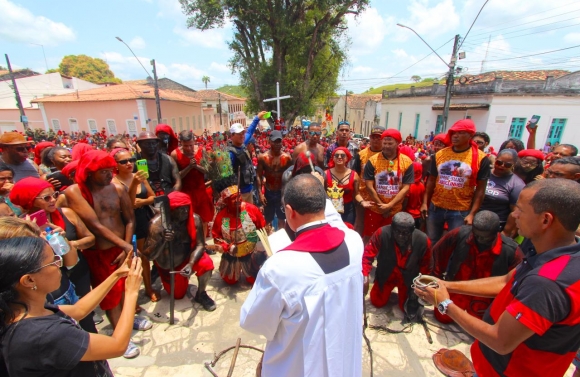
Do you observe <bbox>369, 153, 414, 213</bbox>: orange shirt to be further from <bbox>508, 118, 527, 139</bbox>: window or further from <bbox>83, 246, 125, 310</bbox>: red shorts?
<bbox>508, 118, 527, 139</bbox>: window

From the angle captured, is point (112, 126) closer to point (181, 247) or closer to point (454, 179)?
point (181, 247)

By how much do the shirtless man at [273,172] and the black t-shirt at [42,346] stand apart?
381 centimetres

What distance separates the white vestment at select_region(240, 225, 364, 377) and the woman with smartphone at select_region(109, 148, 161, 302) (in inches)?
99.0

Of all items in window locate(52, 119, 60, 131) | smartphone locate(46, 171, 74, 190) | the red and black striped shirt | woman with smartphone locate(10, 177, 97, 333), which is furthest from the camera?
window locate(52, 119, 60, 131)

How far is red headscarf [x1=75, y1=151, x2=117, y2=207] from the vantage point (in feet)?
9.16

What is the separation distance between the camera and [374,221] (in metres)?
4.33

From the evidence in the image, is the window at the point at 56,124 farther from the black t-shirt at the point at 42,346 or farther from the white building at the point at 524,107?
the white building at the point at 524,107

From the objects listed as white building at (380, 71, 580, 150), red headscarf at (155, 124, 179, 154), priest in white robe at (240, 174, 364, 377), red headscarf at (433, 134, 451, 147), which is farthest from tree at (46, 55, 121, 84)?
priest in white robe at (240, 174, 364, 377)

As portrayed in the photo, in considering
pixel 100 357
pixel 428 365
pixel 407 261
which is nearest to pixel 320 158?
pixel 407 261

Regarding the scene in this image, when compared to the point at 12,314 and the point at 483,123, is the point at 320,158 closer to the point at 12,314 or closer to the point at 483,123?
the point at 12,314

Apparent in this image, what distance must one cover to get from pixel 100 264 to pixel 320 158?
3691mm

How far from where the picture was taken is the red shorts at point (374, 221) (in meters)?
4.27

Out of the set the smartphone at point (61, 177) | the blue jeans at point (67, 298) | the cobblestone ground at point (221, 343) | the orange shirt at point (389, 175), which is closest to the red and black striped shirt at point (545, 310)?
the cobblestone ground at point (221, 343)

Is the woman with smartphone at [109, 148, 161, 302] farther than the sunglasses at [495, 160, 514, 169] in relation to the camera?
No
